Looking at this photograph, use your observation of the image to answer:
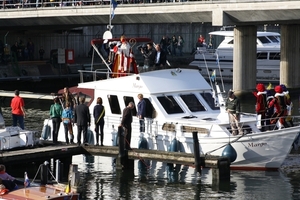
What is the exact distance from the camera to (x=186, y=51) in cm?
7294

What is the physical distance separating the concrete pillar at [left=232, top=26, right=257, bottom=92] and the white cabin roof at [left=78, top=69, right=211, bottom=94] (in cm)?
1855

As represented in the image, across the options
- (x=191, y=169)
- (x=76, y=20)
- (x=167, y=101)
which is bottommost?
(x=191, y=169)

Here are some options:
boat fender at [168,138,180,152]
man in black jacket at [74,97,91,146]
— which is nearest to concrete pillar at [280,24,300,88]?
boat fender at [168,138,180,152]

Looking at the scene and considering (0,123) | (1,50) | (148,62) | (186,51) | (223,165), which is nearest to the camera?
(223,165)

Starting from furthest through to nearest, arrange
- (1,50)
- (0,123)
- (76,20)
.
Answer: (1,50), (76,20), (0,123)

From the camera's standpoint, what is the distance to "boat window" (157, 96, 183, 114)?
29.2 m

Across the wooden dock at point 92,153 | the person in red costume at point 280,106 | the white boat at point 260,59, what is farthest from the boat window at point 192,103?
the white boat at point 260,59

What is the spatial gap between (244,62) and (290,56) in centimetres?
274

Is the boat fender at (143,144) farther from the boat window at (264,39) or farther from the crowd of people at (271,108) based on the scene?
the boat window at (264,39)

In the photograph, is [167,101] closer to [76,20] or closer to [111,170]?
[111,170]

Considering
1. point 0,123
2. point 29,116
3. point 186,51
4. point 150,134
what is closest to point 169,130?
point 150,134

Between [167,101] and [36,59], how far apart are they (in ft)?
122

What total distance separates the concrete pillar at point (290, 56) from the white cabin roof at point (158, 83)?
20.0 meters

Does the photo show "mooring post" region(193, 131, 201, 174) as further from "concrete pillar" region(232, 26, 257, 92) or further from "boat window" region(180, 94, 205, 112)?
"concrete pillar" region(232, 26, 257, 92)
